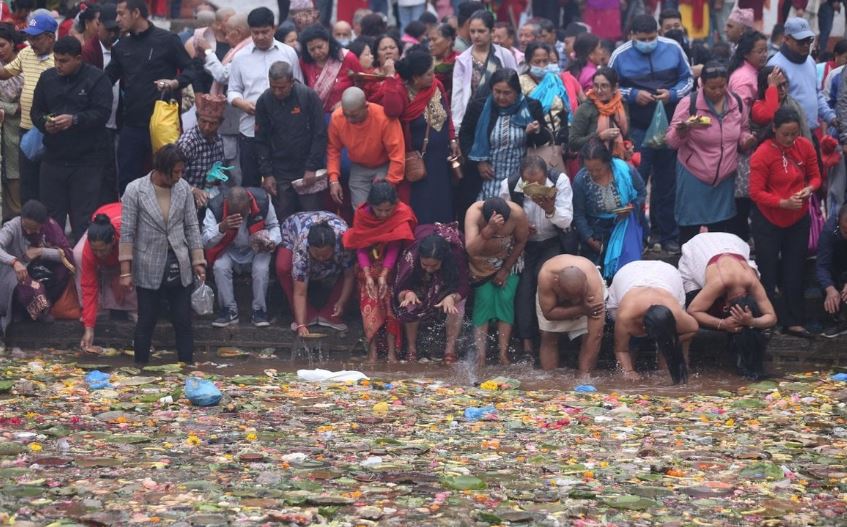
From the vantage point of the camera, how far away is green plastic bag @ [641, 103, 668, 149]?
13.5 meters

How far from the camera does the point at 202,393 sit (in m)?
10.6

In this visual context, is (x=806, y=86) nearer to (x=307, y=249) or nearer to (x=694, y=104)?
(x=694, y=104)

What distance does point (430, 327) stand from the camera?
1326cm

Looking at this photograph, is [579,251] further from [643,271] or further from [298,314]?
[298,314]

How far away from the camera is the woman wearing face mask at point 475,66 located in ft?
44.4

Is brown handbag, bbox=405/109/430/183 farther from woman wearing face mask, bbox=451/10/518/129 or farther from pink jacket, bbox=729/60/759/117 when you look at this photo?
pink jacket, bbox=729/60/759/117

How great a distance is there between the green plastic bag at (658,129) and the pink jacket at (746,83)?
66 centimetres

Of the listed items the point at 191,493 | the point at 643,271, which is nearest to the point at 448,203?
the point at 643,271

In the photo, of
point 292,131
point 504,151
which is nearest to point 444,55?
point 504,151

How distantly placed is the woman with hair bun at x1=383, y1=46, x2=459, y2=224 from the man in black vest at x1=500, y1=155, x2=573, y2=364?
0.67 metres

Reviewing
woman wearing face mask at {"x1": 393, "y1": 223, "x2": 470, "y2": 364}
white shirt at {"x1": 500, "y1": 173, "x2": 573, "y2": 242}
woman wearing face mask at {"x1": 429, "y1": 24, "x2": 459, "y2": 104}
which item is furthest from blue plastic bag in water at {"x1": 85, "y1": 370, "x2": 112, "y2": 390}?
woman wearing face mask at {"x1": 429, "y1": 24, "x2": 459, "y2": 104}

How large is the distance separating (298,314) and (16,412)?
11.1 feet

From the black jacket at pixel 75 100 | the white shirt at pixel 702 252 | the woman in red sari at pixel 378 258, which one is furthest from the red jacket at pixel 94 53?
the white shirt at pixel 702 252

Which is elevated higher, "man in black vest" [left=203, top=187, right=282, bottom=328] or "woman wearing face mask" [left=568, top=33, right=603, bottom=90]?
"woman wearing face mask" [left=568, top=33, right=603, bottom=90]
